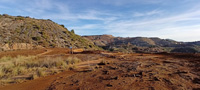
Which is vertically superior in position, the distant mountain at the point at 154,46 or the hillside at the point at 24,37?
the hillside at the point at 24,37

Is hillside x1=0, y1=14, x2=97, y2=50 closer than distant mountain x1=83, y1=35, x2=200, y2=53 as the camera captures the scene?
Yes

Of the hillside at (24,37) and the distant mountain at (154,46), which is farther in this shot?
the distant mountain at (154,46)

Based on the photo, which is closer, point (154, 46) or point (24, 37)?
point (24, 37)

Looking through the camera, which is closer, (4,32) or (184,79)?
(184,79)

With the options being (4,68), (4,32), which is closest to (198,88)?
(4,68)

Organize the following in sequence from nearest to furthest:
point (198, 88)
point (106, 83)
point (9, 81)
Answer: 1. point (198, 88)
2. point (106, 83)
3. point (9, 81)

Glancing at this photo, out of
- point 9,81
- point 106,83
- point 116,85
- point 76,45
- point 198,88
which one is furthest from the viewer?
point 76,45

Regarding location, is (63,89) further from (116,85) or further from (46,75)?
(46,75)

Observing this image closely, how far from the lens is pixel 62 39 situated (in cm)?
3303

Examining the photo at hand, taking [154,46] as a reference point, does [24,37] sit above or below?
above

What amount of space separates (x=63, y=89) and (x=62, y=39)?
2936 cm

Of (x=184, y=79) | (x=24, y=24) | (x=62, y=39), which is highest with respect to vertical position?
(x=24, y=24)

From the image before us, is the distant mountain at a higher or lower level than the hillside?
lower

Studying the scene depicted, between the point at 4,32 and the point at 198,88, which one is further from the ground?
the point at 4,32
